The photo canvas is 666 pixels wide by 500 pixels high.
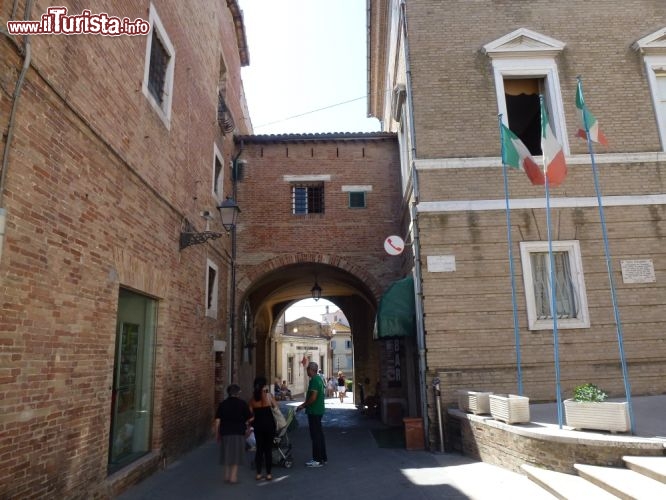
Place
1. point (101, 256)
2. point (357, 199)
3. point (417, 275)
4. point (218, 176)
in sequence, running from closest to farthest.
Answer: point (101, 256)
point (417, 275)
point (218, 176)
point (357, 199)

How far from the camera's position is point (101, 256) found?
5926 millimetres

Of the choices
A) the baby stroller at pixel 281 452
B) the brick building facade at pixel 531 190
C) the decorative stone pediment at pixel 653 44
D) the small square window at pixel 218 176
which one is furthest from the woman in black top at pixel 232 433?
the decorative stone pediment at pixel 653 44

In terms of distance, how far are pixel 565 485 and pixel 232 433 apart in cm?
421

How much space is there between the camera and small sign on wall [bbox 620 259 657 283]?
9000mm

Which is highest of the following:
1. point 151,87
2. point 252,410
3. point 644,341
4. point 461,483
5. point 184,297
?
point 151,87

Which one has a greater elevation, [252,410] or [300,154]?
[300,154]

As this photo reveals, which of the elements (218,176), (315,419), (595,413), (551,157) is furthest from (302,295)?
(595,413)

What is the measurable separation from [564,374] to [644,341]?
61.7 inches

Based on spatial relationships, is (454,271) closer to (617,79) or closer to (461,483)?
(461,483)

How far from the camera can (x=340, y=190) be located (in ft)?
→ 44.8

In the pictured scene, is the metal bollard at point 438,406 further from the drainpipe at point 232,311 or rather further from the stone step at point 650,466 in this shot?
the drainpipe at point 232,311

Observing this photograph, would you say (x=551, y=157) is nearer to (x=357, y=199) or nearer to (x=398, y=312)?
(x=398, y=312)

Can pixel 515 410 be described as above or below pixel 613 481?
above

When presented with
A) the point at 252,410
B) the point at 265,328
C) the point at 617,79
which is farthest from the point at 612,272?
the point at 265,328
